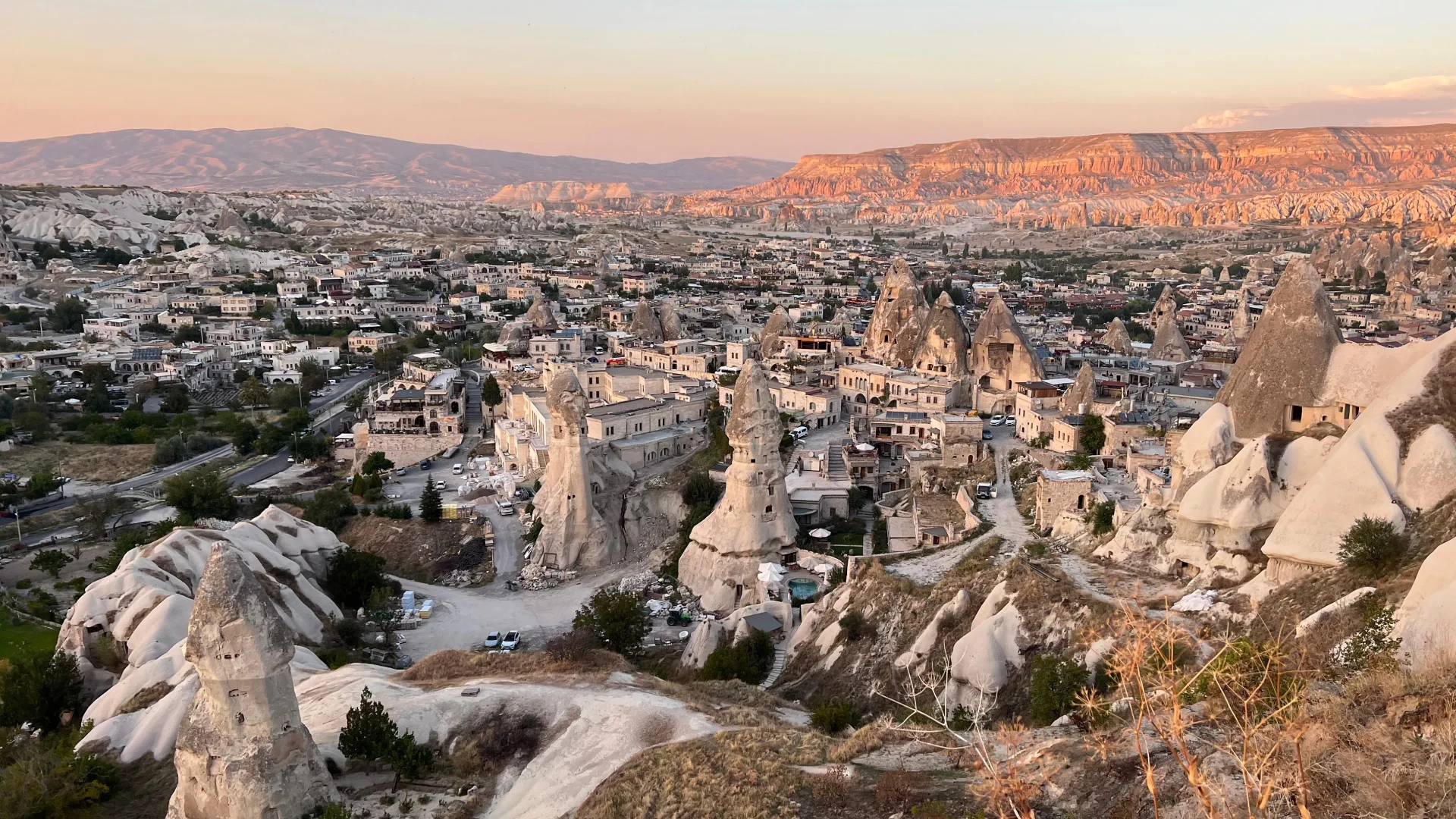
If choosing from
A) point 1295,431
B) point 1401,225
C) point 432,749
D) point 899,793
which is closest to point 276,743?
point 432,749

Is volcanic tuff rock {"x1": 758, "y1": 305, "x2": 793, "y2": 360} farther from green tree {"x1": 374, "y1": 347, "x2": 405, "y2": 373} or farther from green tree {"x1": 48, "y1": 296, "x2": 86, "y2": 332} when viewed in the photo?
green tree {"x1": 48, "y1": 296, "x2": 86, "y2": 332}

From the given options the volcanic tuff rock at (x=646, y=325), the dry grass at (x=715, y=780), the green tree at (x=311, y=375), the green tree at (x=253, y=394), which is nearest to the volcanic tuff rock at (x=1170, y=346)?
the volcanic tuff rock at (x=646, y=325)

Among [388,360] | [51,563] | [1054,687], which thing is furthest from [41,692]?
[388,360]

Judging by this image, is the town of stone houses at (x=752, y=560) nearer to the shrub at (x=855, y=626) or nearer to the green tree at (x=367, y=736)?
the green tree at (x=367, y=736)

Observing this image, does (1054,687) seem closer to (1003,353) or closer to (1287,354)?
(1287,354)

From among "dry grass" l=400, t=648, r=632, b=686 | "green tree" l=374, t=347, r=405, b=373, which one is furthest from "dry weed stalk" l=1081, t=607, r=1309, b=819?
"green tree" l=374, t=347, r=405, b=373
